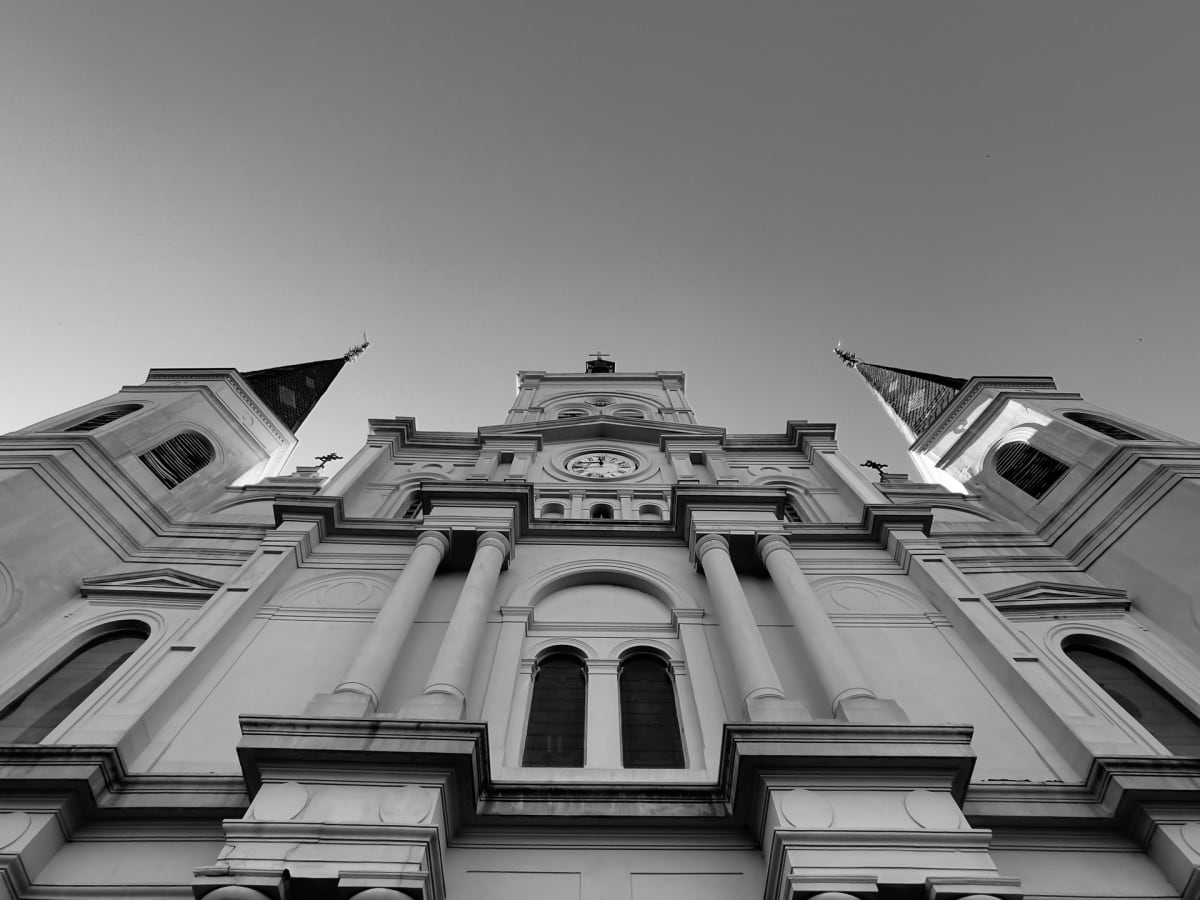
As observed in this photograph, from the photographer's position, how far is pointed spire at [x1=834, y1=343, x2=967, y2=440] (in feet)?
87.9

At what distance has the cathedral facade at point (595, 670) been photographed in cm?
790

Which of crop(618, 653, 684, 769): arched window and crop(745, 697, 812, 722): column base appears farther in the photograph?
crop(618, 653, 684, 769): arched window

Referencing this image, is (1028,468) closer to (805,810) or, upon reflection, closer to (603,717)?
(603,717)

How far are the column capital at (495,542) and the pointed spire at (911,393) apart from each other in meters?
16.3

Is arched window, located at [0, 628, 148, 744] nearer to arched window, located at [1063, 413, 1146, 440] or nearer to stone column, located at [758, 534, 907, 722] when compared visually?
stone column, located at [758, 534, 907, 722]

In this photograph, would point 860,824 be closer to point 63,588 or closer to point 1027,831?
point 1027,831

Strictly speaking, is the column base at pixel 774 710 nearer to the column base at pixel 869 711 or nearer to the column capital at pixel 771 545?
the column base at pixel 869 711

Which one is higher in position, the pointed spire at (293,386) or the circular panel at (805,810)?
the pointed spire at (293,386)

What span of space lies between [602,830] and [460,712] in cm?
207

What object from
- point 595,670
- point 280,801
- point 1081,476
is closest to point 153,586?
point 280,801

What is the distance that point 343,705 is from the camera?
911 cm

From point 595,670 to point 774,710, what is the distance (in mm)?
2997

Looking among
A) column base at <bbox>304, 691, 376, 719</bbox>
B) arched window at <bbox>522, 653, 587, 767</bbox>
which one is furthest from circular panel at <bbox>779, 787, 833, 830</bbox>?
column base at <bbox>304, 691, 376, 719</bbox>

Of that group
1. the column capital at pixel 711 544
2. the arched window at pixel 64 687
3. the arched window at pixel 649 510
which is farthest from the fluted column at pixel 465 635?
the arched window at pixel 64 687
